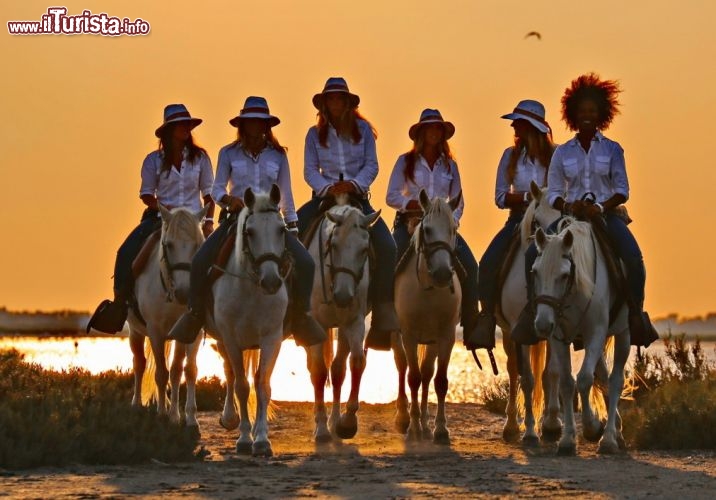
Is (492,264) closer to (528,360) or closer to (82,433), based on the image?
(528,360)

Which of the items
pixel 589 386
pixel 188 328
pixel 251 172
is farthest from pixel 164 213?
pixel 589 386

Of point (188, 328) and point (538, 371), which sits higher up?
point (188, 328)

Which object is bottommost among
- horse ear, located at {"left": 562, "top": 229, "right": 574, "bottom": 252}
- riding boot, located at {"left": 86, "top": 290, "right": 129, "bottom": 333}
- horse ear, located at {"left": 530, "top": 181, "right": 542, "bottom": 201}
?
riding boot, located at {"left": 86, "top": 290, "right": 129, "bottom": 333}

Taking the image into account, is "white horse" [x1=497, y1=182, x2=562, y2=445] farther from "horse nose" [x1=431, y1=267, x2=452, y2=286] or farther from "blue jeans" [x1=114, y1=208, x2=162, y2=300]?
"blue jeans" [x1=114, y1=208, x2=162, y2=300]

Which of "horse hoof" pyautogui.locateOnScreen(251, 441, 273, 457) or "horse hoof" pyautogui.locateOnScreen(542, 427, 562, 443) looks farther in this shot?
"horse hoof" pyautogui.locateOnScreen(542, 427, 562, 443)

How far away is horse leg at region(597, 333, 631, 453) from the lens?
48.4ft

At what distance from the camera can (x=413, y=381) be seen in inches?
655

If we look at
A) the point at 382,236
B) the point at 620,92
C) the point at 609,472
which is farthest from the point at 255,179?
the point at 609,472

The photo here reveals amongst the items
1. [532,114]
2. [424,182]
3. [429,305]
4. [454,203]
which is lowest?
[429,305]

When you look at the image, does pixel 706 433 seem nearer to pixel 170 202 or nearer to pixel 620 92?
pixel 620 92

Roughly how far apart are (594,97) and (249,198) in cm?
392

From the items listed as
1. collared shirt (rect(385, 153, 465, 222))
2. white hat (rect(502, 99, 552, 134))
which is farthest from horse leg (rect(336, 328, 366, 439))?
white hat (rect(502, 99, 552, 134))

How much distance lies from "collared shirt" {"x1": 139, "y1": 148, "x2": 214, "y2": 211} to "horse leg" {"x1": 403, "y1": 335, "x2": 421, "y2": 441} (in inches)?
110

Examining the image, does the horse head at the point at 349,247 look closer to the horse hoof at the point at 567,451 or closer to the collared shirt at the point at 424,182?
the collared shirt at the point at 424,182
